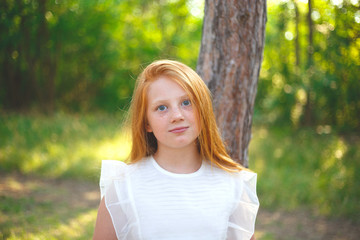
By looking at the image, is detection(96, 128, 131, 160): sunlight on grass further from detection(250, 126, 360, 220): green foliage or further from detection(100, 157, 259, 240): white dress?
detection(100, 157, 259, 240): white dress

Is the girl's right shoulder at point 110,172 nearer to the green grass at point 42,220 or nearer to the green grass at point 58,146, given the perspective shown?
the green grass at point 42,220

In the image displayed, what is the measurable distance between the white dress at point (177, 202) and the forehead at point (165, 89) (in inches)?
14.1

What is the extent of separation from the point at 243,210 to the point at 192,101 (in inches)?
24.5

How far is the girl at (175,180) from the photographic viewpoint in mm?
1562

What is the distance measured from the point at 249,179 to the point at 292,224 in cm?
245

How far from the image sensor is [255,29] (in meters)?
2.19

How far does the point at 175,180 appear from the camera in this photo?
1.63 meters

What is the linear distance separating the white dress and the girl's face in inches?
7.3

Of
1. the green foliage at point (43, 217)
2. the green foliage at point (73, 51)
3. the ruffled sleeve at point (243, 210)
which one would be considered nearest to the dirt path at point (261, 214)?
the green foliage at point (43, 217)

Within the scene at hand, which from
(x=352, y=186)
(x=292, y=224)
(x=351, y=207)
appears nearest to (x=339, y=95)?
(x=352, y=186)

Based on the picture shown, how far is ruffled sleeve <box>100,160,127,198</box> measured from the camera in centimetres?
168

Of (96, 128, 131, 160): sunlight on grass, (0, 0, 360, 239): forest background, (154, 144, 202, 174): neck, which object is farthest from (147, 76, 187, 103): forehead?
(96, 128, 131, 160): sunlight on grass

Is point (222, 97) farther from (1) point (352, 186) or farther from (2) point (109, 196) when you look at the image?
(1) point (352, 186)

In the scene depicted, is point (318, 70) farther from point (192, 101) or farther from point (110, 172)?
point (110, 172)
